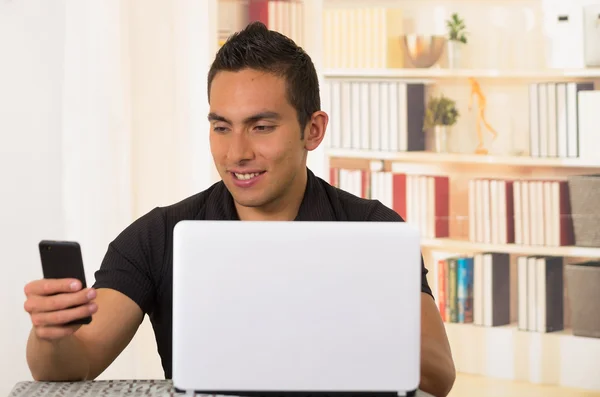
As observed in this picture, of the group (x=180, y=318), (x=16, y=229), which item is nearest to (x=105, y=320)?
(x=180, y=318)

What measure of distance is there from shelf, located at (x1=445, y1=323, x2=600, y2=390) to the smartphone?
2.57 m

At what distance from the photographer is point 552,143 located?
11.2 feet

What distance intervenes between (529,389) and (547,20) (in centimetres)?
139

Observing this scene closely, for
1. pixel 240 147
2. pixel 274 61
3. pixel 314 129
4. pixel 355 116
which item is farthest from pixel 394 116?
pixel 240 147

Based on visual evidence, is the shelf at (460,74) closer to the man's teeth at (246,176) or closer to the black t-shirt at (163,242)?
the black t-shirt at (163,242)

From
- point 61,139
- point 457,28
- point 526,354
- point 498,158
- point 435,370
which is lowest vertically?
point 526,354

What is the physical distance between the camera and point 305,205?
1.77 meters

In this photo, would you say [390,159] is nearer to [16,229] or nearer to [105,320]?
[16,229]

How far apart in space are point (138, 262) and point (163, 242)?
60 mm

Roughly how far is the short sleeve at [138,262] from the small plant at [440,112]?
2.03 meters

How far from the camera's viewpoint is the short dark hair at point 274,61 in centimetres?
167

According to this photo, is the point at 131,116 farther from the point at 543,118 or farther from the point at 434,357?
the point at 434,357

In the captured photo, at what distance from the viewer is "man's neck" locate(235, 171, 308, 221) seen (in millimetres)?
1740

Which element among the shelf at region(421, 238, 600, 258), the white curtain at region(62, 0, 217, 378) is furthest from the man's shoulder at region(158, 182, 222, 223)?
the shelf at region(421, 238, 600, 258)
